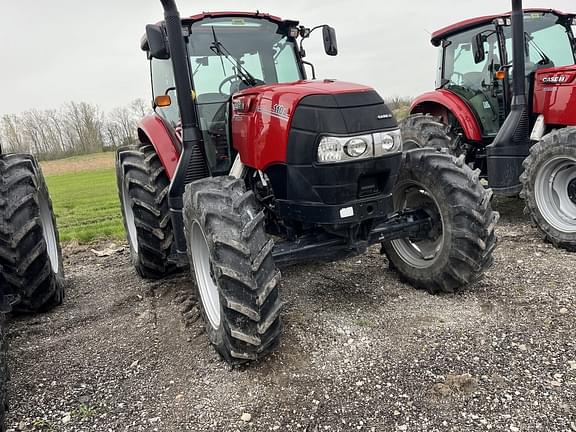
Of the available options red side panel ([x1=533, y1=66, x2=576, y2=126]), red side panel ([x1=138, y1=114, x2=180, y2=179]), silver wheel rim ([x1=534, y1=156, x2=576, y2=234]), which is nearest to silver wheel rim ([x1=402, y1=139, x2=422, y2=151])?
red side panel ([x1=533, y1=66, x2=576, y2=126])

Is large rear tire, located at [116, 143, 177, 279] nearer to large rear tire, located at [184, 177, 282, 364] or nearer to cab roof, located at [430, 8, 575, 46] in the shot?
large rear tire, located at [184, 177, 282, 364]

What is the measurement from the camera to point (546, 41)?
6.21 m

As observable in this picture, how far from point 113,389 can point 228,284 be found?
99 cm

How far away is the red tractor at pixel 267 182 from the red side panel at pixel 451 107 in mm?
2801

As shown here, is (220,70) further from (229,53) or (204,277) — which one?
(204,277)

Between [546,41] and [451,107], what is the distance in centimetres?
136

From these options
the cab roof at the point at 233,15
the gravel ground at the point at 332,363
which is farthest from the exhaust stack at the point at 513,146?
the cab roof at the point at 233,15

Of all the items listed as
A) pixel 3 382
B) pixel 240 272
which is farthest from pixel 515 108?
pixel 3 382

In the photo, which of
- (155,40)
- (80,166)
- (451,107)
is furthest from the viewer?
(80,166)

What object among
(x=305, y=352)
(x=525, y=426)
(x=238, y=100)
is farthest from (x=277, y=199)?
(x=525, y=426)

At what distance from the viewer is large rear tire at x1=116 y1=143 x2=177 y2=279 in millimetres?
4227

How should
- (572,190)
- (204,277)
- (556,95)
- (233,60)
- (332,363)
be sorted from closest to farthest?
1. (332,363)
2. (204,277)
3. (233,60)
4. (572,190)
5. (556,95)

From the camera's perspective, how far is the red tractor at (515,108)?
16.6 feet

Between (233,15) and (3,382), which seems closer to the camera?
(3,382)
